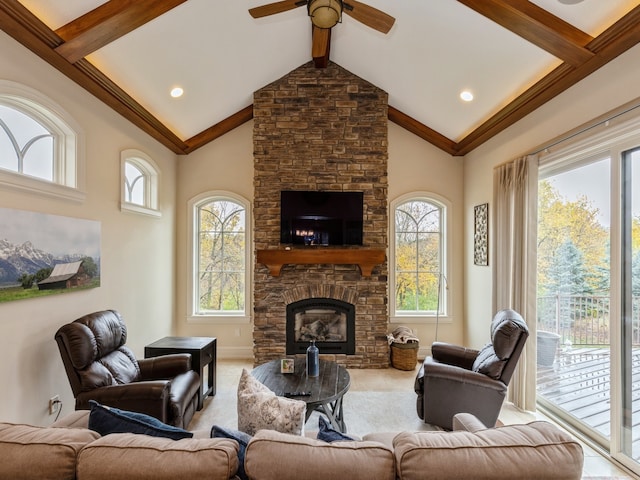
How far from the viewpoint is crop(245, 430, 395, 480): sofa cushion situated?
1.15 meters

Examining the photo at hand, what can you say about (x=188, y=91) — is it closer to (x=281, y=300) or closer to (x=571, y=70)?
(x=281, y=300)

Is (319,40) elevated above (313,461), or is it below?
above

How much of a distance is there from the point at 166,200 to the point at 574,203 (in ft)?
15.5

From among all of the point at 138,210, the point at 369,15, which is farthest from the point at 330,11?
the point at 138,210

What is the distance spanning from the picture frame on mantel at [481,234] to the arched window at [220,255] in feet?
10.6

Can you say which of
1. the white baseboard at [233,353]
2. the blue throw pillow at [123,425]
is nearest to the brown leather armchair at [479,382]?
the blue throw pillow at [123,425]

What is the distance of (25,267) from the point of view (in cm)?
240

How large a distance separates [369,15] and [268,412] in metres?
2.77

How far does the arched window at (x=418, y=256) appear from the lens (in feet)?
17.1

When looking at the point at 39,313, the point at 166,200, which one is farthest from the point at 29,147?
the point at 166,200

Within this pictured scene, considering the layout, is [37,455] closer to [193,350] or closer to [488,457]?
[488,457]

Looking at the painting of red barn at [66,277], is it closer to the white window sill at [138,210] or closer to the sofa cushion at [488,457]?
the white window sill at [138,210]

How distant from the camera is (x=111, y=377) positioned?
8.65 ft

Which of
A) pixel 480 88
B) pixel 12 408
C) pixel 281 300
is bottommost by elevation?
pixel 12 408
